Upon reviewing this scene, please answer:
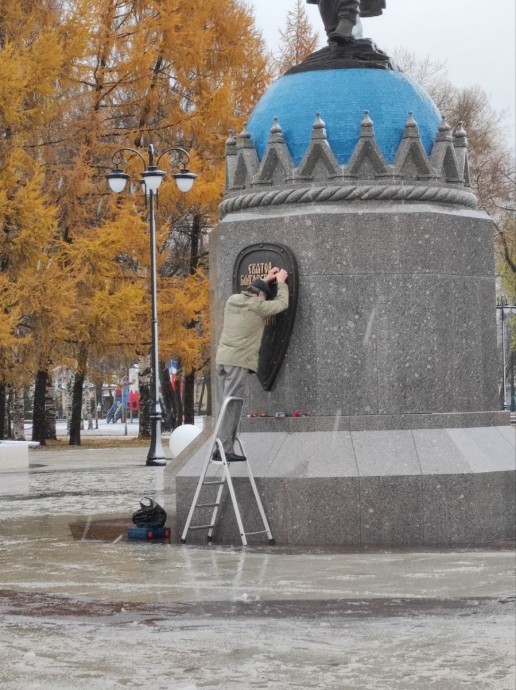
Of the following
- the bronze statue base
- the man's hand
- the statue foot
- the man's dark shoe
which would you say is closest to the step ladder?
the man's dark shoe

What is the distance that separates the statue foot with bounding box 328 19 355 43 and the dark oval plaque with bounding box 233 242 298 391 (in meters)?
2.29

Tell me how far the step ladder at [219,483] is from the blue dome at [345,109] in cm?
246

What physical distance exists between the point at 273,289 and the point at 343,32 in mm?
2778

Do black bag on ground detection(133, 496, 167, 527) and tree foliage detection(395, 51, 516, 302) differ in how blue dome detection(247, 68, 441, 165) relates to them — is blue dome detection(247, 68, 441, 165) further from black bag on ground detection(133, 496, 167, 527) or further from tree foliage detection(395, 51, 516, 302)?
tree foliage detection(395, 51, 516, 302)

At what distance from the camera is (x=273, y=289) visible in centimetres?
1200

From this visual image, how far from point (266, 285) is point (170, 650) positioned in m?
5.49

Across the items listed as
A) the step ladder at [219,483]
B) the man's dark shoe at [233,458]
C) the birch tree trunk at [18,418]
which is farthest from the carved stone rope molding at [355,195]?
the birch tree trunk at [18,418]

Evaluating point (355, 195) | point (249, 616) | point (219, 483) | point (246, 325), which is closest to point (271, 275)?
point (246, 325)

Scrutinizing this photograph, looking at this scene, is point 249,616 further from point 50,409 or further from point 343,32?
point 50,409

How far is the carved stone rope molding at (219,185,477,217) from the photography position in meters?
11.9

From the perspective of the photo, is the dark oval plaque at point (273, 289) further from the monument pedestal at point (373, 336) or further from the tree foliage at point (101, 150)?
the tree foliage at point (101, 150)

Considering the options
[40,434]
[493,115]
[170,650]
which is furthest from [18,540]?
[493,115]

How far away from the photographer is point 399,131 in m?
12.4

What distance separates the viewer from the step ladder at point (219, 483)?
1103cm
